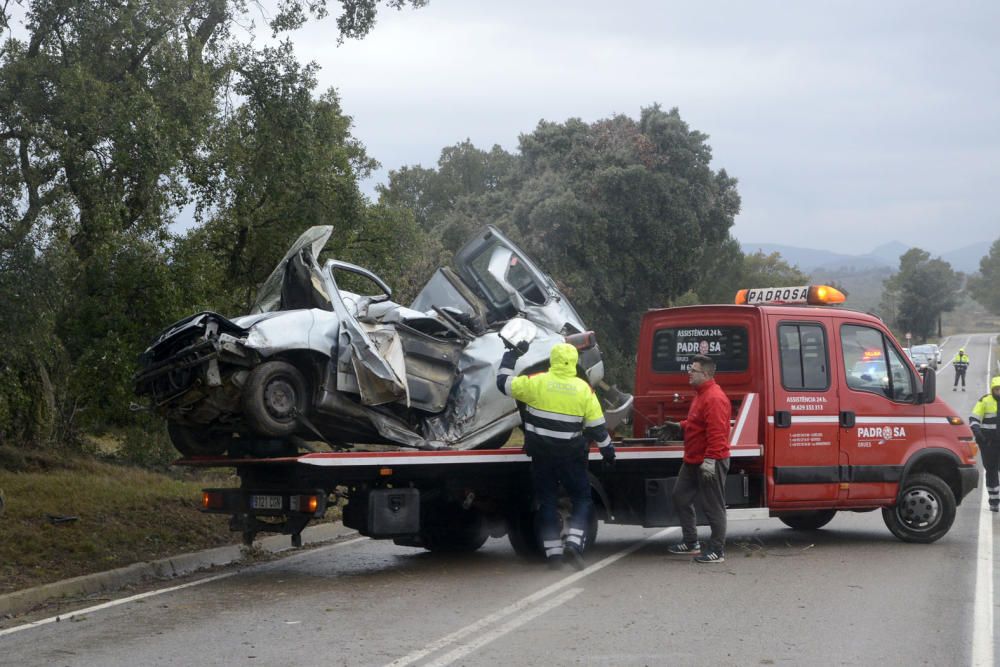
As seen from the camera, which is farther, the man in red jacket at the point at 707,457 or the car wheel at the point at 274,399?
the man in red jacket at the point at 707,457

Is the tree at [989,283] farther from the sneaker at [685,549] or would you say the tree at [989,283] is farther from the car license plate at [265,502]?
the car license plate at [265,502]

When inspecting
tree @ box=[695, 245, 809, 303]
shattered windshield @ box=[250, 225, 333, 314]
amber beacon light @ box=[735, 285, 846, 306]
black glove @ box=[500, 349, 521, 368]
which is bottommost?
black glove @ box=[500, 349, 521, 368]

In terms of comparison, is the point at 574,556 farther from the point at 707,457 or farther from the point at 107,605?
the point at 107,605

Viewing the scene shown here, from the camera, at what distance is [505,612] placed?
7.90m

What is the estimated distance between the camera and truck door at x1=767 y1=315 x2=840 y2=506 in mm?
10797

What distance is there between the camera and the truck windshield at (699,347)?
11.1 meters

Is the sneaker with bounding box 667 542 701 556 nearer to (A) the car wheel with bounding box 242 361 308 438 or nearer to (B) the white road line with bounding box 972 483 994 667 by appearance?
(B) the white road line with bounding box 972 483 994 667

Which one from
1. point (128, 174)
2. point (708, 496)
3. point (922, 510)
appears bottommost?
point (922, 510)

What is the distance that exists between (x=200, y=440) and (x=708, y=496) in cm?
435

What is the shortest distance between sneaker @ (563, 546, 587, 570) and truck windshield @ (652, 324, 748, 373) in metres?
2.45

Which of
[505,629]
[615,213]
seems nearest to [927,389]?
[505,629]

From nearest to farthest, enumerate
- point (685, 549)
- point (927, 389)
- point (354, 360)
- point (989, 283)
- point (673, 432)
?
1. point (354, 360)
2. point (685, 549)
3. point (673, 432)
4. point (927, 389)
5. point (989, 283)

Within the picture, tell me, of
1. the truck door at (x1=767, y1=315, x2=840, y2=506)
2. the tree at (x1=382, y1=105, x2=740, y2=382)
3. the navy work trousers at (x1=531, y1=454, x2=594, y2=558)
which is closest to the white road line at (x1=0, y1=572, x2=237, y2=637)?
the navy work trousers at (x1=531, y1=454, x2=594, y2=558)

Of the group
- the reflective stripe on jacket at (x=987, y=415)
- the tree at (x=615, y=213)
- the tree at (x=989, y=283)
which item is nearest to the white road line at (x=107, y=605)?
the reflective stripe on jacket at (x=987, y=415)
